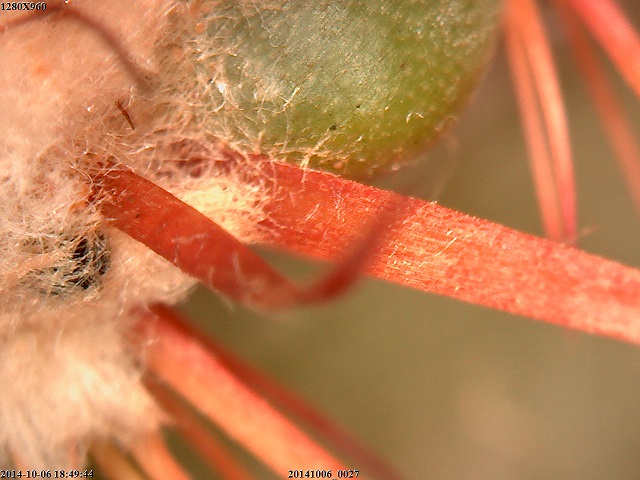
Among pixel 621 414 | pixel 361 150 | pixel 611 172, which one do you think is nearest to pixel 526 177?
pixel 611 172

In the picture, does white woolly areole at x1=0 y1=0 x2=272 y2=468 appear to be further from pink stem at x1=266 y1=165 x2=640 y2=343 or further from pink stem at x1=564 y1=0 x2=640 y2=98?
pink stem at x1=564 y1=0 x2=640 y2=98

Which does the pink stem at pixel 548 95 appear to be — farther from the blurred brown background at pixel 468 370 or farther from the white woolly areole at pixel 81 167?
the white woolly areole at pixel 81 167

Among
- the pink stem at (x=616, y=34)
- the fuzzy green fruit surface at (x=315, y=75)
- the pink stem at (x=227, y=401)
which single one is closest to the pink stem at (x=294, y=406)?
the pink stem at (x=227, y=401)

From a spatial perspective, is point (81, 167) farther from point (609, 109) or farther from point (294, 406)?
point (609, 109)

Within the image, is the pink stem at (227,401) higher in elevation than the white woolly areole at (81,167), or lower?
lower

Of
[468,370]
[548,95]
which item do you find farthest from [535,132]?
[468,370]

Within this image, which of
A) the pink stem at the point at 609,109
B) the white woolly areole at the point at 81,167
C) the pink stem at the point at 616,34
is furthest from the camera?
the pink stem at the point at 609,109

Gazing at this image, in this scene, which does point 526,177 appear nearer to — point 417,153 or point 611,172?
point 611,172

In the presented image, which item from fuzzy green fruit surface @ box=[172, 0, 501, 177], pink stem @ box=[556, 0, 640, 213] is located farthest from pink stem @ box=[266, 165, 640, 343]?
pink stem @ box=[556, 0, 640, 213]
